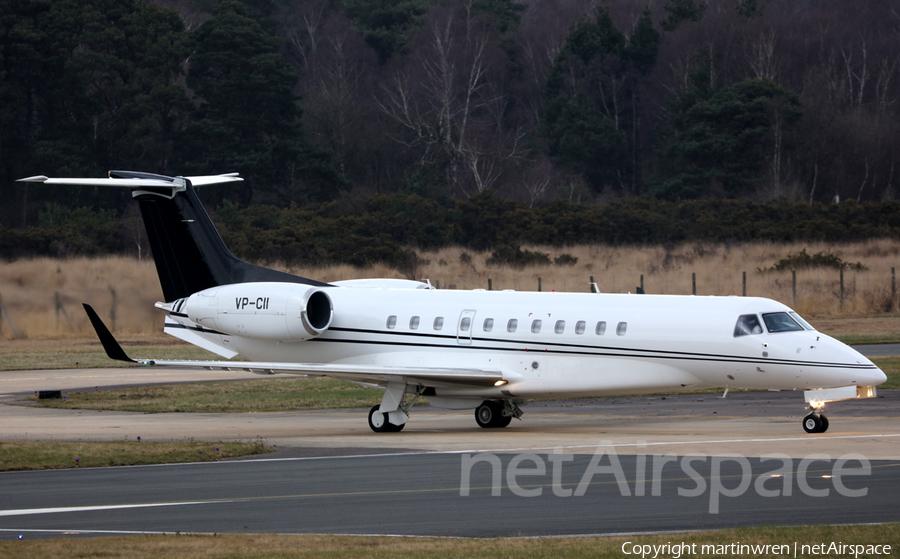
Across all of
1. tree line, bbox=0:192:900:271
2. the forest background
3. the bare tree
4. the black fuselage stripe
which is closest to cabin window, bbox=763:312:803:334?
the black fuselage stripe

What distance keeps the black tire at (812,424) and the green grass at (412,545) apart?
819cm

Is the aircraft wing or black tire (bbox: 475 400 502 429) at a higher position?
the aircraft wing

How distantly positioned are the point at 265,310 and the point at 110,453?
20.1 ft

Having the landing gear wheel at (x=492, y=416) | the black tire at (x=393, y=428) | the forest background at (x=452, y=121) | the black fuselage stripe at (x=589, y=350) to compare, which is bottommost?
the black tire at (x=393, y=428)

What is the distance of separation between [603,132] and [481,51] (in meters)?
11.9

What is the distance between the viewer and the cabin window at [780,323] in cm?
2083

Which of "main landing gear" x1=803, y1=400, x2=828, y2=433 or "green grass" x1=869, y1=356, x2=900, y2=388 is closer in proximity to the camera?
"main landing gear" x1=803, y1=400, x2=828, y2=433

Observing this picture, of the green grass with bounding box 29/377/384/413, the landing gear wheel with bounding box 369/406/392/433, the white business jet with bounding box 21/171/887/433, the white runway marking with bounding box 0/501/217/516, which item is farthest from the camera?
the green grass with bounding box 29/377/384/413

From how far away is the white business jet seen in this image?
20.8 metres

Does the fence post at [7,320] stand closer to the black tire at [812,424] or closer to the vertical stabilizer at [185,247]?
the vertical stabilizer at [185,247]

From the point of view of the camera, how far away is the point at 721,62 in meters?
92.6

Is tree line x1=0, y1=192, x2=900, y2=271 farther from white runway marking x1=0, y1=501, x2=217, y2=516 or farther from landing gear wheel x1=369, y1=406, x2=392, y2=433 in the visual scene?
white runway marking x1=0, y1=501, x2=217, y2=516

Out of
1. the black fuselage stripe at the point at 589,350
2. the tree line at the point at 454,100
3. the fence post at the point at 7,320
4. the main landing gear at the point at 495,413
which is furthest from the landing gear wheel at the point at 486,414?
the tree line at the point at 454,100

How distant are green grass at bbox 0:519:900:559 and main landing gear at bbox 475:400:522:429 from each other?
11425mm
